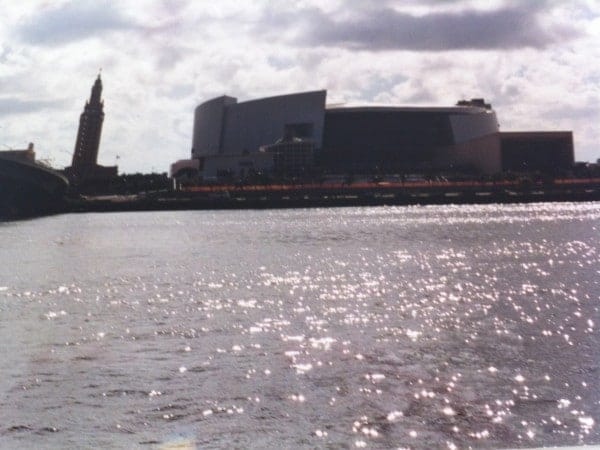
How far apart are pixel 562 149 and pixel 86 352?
5631 inches

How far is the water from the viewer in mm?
11703

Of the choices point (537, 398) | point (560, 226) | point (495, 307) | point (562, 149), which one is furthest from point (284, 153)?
point (537, 398)

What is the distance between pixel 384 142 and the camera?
160m

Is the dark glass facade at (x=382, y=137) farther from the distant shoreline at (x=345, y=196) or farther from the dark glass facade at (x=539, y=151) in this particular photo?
Result: the distant shoreline at (x=345, y=196)

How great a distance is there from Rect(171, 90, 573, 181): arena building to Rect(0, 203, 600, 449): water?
11844 cm

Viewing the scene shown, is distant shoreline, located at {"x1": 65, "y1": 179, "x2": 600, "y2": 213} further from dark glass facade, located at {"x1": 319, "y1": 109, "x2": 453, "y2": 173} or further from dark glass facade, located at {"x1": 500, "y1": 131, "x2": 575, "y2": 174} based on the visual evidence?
dark glass facade, located at {"x1": 319, "y1": 109, "x2": 453, "y2": 173}

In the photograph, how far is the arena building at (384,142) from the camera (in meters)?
151

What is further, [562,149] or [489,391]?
[562,149]

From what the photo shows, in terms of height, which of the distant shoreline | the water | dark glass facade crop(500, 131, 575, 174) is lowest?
the water

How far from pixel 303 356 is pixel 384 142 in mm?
145950

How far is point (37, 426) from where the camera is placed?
40.0ft

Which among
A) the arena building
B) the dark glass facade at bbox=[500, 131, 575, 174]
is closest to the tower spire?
the arena building

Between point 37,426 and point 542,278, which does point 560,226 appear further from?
point 37,426

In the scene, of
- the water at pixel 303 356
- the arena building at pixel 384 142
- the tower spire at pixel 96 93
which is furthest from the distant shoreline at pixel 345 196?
the water at pixel 303 356
